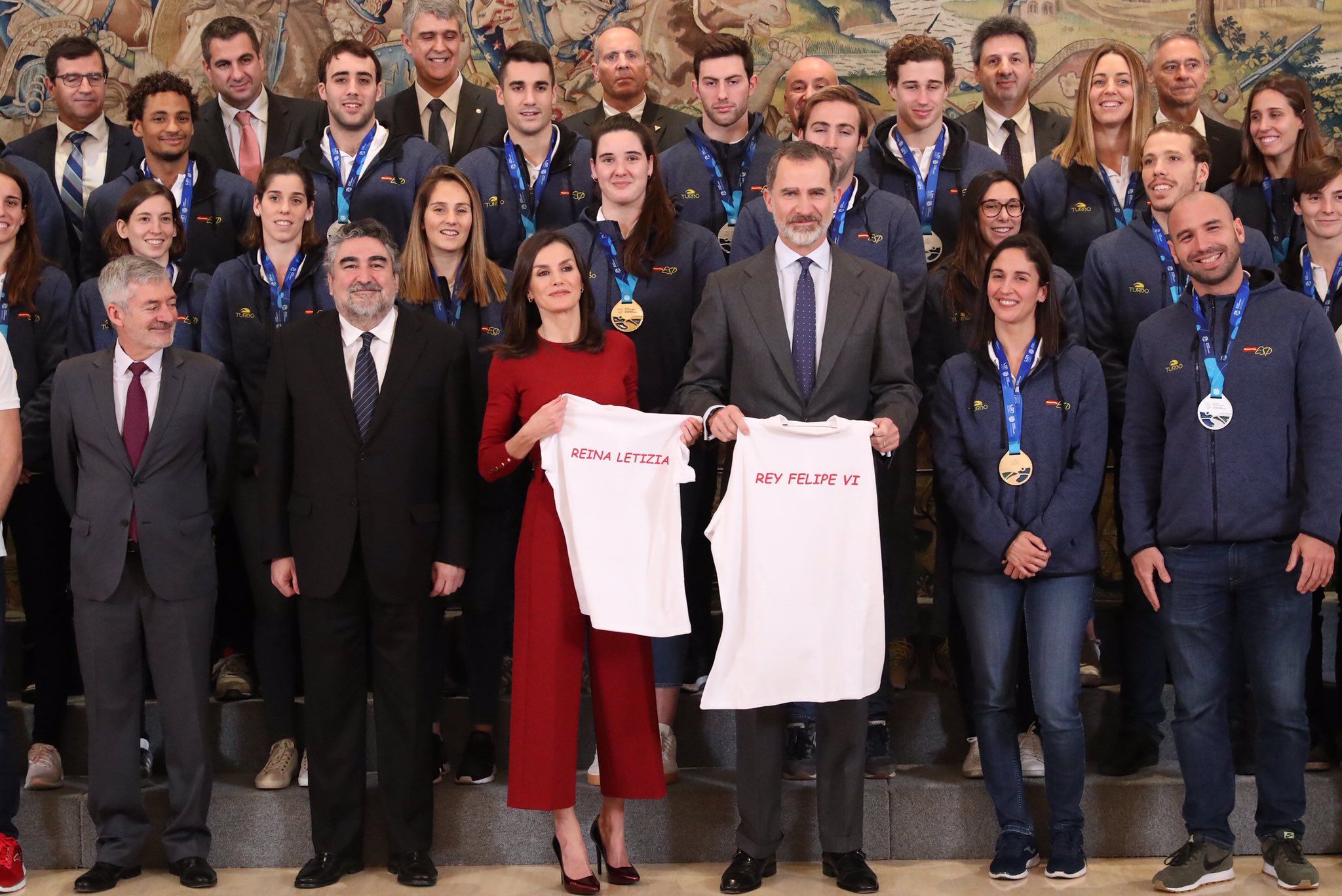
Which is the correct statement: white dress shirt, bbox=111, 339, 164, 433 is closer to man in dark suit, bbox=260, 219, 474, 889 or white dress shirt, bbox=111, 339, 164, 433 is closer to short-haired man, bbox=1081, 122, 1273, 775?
man in dark suit, bbox=260, 219, 474, 889

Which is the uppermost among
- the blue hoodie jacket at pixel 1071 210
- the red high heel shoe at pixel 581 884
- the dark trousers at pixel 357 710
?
the blue hoodie jacket at pixel 1071 210

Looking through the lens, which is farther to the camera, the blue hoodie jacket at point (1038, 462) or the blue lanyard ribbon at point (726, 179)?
the blue lanyard ribbon at point (726, 179)

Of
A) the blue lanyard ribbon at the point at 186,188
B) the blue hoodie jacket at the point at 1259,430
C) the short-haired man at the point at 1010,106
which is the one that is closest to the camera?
the blue hoodie jacket at the point at 1259,430

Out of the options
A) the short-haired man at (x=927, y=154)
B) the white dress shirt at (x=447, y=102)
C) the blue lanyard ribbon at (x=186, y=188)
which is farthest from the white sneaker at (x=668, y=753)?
the white dress shirt at (x=447, y=102)

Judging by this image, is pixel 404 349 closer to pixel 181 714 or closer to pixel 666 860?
pixel 181 714

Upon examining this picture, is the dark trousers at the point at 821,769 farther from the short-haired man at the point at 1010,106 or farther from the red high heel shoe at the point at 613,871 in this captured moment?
the short-haired man at the point at 1010,106

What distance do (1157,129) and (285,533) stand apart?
10.8 ft

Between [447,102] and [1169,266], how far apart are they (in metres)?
3.26

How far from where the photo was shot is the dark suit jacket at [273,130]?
21.1 feet

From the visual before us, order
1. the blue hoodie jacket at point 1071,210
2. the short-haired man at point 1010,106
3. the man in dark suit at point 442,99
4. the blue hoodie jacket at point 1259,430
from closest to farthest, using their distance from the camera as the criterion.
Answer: the blue hoodie jacket at point 1259,430 < the blue hoodie jacket at point 1071,210 < the short-haired man at point 1010,106 < the man in dark suit at point 442,99

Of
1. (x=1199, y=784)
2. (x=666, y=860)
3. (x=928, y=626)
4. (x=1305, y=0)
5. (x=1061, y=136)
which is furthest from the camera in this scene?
(x=1305, y=0)

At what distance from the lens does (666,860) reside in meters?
4.78

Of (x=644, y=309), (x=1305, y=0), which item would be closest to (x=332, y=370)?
(x=644, y=309)

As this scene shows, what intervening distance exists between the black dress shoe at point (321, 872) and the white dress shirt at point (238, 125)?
10.5 ft
